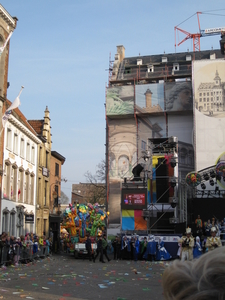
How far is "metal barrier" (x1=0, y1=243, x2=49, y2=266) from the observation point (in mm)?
20014

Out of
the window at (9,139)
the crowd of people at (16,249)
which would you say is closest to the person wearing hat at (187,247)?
the crowd of people at (16,249)

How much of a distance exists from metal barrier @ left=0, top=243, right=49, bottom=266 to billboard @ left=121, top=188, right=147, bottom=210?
650 centimetres

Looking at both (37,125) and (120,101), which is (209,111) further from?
(37,125)

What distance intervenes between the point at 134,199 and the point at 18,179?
10.7 m

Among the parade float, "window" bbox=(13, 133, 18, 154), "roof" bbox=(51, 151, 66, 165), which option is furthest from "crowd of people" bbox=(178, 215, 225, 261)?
"roof" bbox=(51, 151, 66, 165)

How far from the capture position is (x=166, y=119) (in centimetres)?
4781

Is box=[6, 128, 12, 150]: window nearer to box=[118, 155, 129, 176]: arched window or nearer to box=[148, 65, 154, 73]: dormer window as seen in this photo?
box=[118, 155, 129, 176]: arched window

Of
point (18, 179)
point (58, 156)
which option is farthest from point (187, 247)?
point (58, 156)

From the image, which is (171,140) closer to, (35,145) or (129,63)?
(35,145)

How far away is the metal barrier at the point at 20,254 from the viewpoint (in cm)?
2001

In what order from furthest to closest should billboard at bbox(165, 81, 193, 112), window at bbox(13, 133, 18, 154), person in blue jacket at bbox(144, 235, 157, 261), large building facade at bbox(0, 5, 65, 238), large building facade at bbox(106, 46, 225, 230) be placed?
billboard at bbox(165, 81, 193, 112)
large building facade at bbox(106, 46, 225, 230)
window at bbox(13, 133, 18, 154)
large building facade at bbox(0, 5, 65, 238)
person in blue jacket at bbox(144, 235, 157, 261)

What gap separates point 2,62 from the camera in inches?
1228

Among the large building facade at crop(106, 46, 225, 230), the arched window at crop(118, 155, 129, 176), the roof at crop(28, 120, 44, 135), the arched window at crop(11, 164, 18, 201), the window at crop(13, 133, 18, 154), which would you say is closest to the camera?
the arched window at crop(11, 164, 18, 201)

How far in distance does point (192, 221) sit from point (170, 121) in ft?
64.0
